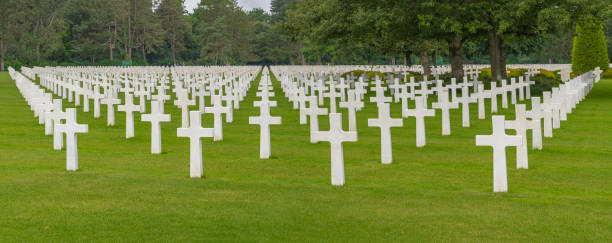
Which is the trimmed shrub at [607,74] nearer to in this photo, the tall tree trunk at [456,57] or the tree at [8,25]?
the tall tree trunk at [456,57]

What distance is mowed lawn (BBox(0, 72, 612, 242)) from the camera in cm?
705

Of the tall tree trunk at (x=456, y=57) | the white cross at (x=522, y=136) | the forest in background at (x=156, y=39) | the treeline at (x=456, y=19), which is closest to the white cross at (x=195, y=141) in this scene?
the white cross at (x=522, y=136)

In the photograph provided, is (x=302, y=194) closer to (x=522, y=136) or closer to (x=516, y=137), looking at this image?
(x=516, y=137)

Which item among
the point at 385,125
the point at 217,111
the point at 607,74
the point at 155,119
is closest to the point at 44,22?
the point at 607,74

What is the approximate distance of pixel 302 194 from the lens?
8734 mm

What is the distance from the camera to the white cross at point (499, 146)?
28.6 ft

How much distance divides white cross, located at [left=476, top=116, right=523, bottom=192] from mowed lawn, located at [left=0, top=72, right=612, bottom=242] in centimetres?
17

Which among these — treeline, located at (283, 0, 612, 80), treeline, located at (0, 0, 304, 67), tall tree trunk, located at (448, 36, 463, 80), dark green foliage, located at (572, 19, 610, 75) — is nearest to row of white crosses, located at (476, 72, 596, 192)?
treeline, located at (283, 0, 612, 80)

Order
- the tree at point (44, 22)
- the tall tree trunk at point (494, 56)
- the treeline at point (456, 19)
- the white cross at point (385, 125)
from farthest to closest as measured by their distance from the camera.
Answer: the tree at point (44, 22) → the tall tree trunk at point (494, 56) → the treeline at point (456, 19) → the white cross at point (385, 125)

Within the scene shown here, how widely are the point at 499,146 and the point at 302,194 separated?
2237 millimetres

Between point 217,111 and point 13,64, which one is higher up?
point 13,64

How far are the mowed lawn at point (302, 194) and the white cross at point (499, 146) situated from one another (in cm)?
17

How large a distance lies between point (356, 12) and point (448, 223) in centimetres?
2593

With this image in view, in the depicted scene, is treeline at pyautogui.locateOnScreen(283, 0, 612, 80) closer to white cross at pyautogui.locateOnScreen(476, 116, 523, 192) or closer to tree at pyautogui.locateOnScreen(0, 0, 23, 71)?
white cross at pyautogui.locateOnScreen(476, 116, 523, 192)
